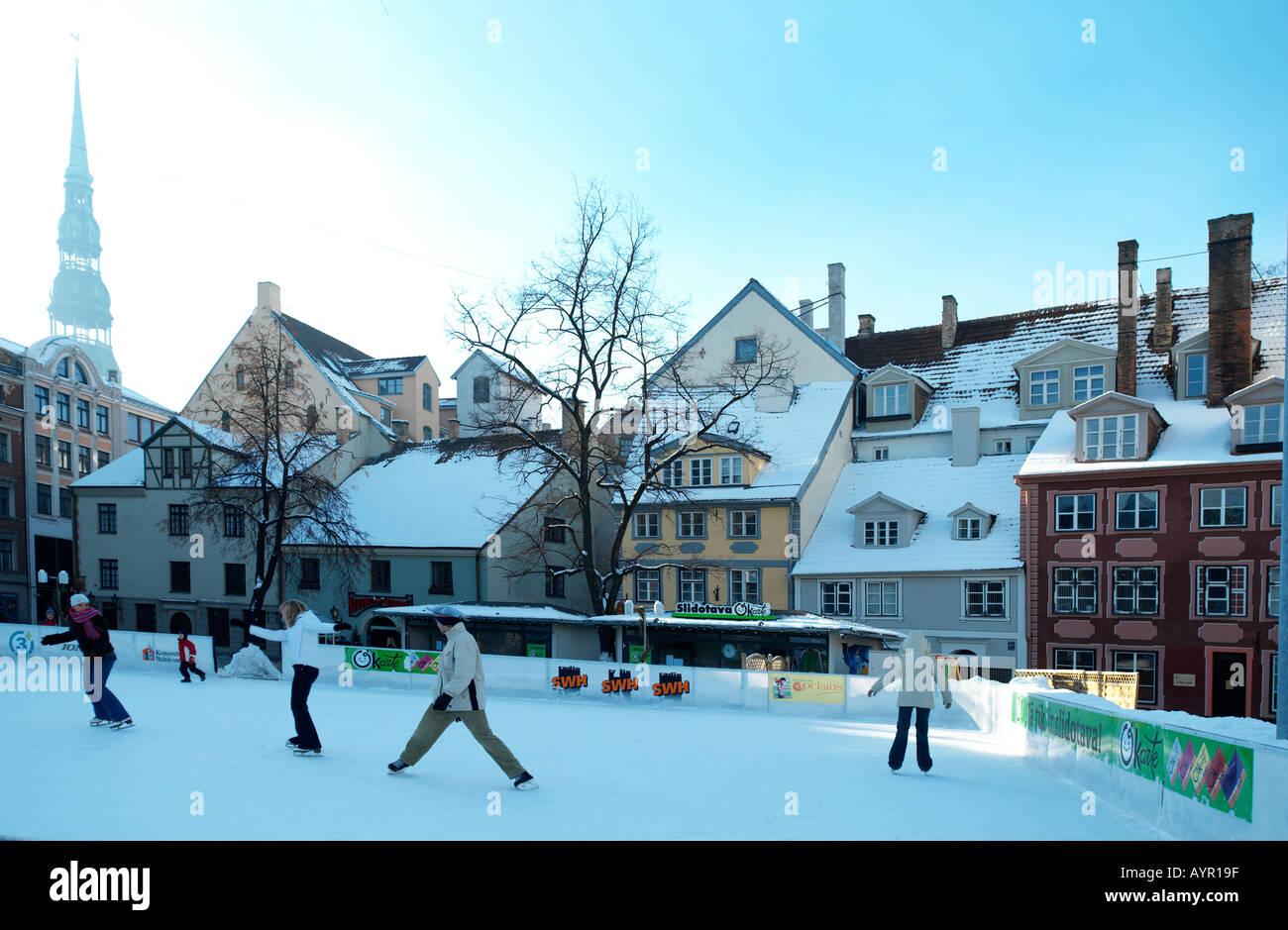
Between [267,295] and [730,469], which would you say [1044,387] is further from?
[267,295]

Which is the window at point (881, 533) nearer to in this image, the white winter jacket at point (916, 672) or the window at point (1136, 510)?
the window at point (1136, 510)

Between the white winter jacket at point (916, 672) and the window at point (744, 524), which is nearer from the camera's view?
the white winter jacket at point (916, 672)

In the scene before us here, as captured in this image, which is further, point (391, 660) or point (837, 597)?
point (837, 597)

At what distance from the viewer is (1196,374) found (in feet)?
102

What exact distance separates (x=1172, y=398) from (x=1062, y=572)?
8509 millimetres

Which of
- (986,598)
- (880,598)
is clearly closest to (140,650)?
(880,598)

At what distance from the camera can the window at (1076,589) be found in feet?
95.0

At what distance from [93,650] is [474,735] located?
605 cm

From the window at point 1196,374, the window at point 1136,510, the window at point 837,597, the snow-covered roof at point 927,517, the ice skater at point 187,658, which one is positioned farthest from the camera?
the window at point 837,597

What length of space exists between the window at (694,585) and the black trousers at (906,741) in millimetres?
23565

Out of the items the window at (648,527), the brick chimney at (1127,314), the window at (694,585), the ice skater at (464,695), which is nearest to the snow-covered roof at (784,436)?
the window at (648,527)
